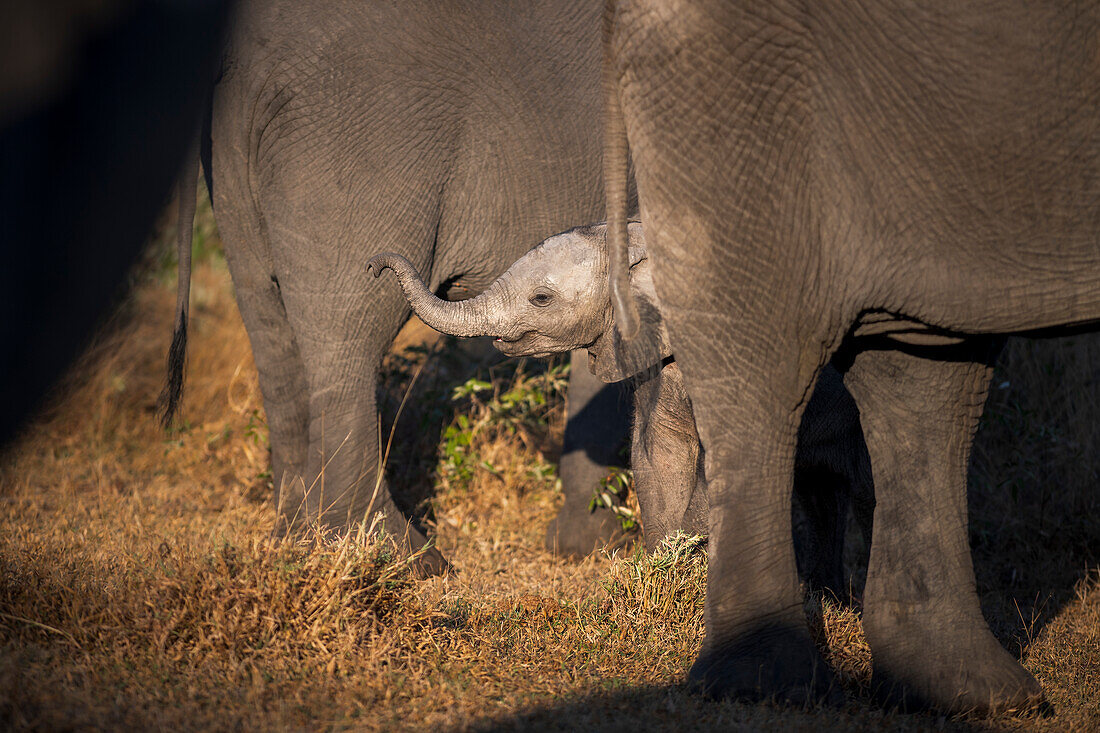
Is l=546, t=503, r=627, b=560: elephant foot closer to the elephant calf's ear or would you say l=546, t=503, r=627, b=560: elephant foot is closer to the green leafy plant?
the green leafy plant

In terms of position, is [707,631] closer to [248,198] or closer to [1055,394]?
[248,198]

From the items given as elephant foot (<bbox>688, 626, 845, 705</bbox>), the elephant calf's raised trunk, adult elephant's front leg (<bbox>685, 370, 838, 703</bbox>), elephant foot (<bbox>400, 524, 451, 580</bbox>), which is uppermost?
the elephant calf's raised trunk

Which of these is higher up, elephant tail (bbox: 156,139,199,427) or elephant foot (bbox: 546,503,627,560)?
elephant tail (bbox: 156,139,199,427)

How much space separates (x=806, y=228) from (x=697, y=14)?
2.08 ft

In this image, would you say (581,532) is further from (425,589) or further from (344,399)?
(425,589)

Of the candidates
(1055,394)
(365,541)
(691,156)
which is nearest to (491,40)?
(691,156)

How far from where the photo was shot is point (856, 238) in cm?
265

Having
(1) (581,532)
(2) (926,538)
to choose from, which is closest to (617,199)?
(2) (926,538)

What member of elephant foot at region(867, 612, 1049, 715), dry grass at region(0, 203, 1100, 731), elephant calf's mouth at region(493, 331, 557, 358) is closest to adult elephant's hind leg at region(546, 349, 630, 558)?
dry grass at region(0, 203, 1100, 731)

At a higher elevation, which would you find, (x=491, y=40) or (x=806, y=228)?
(x=491, y=40)

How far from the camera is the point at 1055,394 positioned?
5547 millimetres

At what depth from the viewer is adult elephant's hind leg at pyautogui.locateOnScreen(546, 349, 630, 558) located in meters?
5.07

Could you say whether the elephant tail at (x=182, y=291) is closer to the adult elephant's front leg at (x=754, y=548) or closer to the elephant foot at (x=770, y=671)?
the adult elephant's front leg at (x=754, y=548)

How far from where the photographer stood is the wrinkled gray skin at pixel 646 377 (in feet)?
12.9
